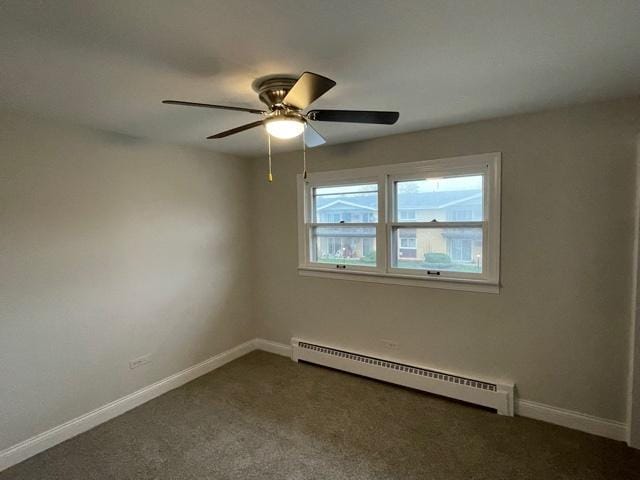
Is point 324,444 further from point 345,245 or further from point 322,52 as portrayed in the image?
point 322,52

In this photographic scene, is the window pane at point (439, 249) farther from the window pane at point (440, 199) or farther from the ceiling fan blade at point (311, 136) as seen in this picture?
the ceiling fan blade at point (311, 136)

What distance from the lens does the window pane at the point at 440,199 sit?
9.36 feet

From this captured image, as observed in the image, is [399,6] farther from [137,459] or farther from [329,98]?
[137,459]

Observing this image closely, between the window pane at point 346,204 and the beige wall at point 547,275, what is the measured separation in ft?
1.03

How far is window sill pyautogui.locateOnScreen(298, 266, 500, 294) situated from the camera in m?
2.79

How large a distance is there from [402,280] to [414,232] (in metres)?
0.47

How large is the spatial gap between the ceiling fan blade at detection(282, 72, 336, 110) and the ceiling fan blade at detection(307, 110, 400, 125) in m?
0.17

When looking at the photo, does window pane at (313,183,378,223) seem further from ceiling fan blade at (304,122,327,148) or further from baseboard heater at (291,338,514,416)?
baseboard heater at (291,338,514,416)

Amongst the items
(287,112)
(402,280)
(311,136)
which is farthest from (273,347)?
(287,112)

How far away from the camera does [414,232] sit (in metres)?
3.16

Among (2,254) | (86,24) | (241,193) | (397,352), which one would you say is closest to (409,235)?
(397,352)

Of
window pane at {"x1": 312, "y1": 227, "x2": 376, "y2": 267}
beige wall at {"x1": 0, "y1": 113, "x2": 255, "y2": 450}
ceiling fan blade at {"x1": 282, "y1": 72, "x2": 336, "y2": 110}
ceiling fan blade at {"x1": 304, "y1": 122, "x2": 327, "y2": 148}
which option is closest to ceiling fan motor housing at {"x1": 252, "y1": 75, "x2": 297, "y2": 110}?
ceiling fan blade at {"x1": 282, "y1": 72, "x2": 336, "y2": 110}

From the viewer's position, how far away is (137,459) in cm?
227

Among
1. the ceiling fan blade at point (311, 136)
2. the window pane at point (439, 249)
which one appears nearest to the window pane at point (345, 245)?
the window pane at point (439, 249)
